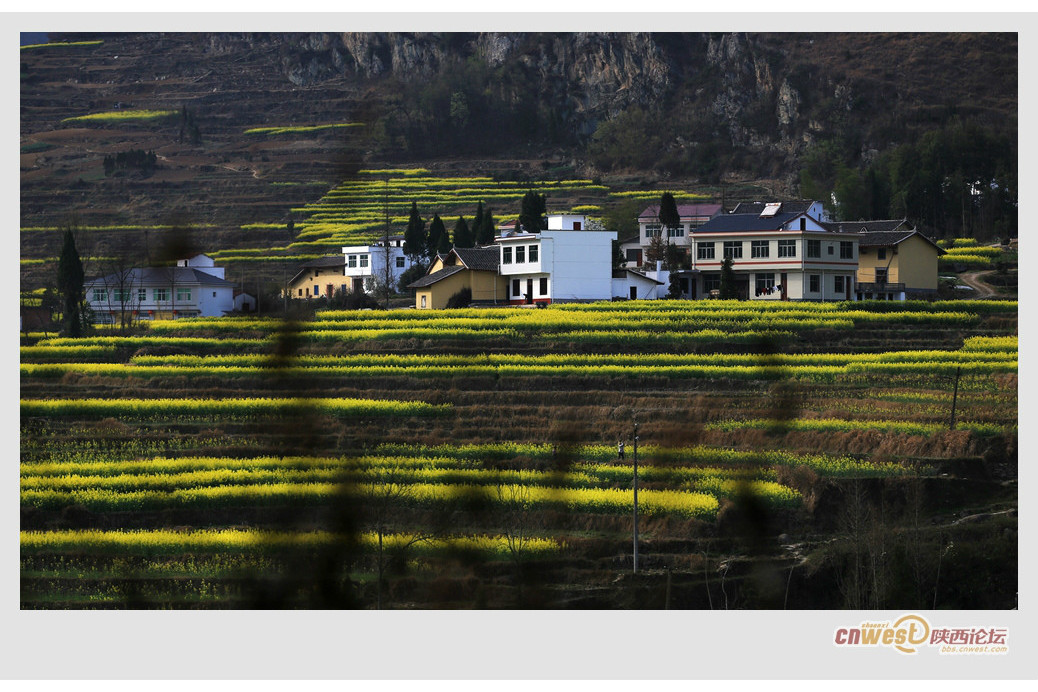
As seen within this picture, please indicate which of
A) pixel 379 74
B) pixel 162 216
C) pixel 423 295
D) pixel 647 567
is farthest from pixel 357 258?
pixel 379 74

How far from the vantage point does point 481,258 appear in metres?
36.1

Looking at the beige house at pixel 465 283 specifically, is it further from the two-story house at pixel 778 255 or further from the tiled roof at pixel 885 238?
the tiled roof at pixel 885 238

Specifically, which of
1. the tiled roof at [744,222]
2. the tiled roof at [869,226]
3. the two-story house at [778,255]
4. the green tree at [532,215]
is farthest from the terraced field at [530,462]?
the tiled roof at [869,226]

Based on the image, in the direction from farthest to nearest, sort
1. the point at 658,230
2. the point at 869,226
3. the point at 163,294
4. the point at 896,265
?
the point at 658,230, the point at 163,294, the point at 869,226, the point at 896,265

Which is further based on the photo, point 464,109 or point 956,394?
point 464,109

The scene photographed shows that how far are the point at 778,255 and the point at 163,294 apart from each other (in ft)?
59.9

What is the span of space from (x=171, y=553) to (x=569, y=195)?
39.8 m

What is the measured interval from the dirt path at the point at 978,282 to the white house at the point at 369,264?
56.4 feet

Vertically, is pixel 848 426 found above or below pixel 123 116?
below

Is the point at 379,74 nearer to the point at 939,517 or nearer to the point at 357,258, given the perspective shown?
the point at 357,258

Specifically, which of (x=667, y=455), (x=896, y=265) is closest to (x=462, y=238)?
(x=896, y=265)

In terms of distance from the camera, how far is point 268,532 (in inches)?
774

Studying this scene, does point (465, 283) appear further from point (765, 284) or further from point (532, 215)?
point (765, 284)

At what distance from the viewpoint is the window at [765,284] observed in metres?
35.4
